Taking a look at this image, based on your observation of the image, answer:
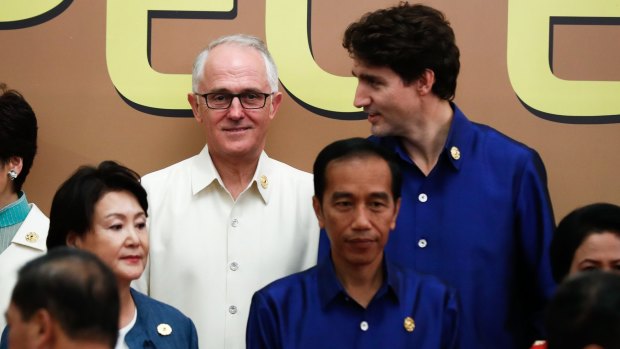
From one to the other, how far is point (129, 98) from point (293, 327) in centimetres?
141

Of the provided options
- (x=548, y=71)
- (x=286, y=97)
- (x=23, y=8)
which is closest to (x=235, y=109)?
(x=286, y=97)

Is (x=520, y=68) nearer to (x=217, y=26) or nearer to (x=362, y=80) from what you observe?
(x=362, y=80)

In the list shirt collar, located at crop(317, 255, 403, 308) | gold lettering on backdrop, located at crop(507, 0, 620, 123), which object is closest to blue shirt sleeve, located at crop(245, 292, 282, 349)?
shirt collar, located at crop(317, 255, 403, 308)

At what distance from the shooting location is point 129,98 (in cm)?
415

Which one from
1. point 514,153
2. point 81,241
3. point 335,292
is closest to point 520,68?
point 514,153

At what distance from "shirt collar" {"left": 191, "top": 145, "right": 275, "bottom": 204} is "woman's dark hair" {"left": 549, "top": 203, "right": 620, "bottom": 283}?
3.60 feet

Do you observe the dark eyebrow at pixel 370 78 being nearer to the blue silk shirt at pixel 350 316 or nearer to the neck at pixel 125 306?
the blue silk shirt at pixel 350 316

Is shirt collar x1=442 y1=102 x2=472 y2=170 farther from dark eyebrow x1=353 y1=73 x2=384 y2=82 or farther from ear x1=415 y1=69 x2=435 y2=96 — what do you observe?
dark eyebrow x1=353 y1=73 x2=384 y2=82

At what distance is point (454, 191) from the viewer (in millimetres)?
3471

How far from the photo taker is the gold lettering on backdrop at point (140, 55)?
412cm

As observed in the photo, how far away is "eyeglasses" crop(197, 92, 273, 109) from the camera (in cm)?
369

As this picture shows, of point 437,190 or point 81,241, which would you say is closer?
point 81,241

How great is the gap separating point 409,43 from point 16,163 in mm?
1571

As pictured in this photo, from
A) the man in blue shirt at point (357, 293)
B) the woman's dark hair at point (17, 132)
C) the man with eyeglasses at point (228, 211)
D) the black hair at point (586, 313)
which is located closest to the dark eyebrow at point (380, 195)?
the man in blue shirt at point (357, 293)
